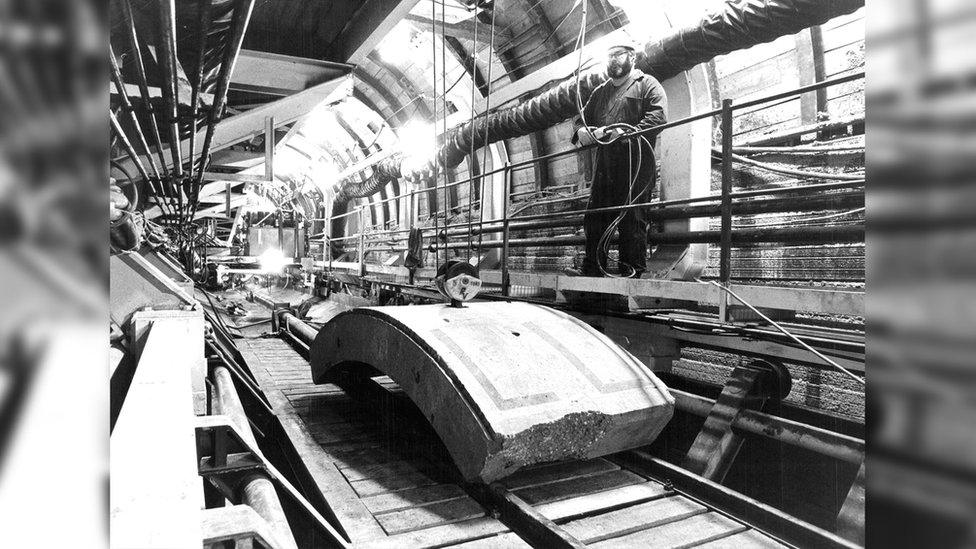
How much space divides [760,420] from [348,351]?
2720mm

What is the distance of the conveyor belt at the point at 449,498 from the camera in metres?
2.62

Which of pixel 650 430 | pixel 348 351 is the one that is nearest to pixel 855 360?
pixel 650 430

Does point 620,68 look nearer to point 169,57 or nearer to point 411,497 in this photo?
point 169,57

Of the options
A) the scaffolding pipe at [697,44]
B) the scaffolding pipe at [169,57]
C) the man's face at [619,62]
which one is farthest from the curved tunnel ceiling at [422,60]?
the scaffolding pipe at [169,57]

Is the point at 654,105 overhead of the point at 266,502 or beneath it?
overhead

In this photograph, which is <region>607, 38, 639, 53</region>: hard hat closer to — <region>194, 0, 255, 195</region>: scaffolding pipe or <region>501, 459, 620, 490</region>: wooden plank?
<region>194, 0, 255, 195</region>: scaffolding pipe

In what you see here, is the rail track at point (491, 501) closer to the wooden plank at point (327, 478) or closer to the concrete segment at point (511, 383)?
the wooden plank at point (327, 478)

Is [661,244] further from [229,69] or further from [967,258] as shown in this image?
[967,258]

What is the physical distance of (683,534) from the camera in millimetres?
2646

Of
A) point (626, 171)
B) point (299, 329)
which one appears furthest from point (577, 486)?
point (299, 329)

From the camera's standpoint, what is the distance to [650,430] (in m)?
3.30

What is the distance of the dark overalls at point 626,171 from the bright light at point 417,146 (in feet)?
21.3

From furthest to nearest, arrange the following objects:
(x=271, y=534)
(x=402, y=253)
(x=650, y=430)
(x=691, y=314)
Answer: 1. (x=402, y=253)
2. (x=691, y=314)
3. (x=650, y=430)
4. (x=271, y=534)

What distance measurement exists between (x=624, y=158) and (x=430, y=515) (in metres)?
4.00
